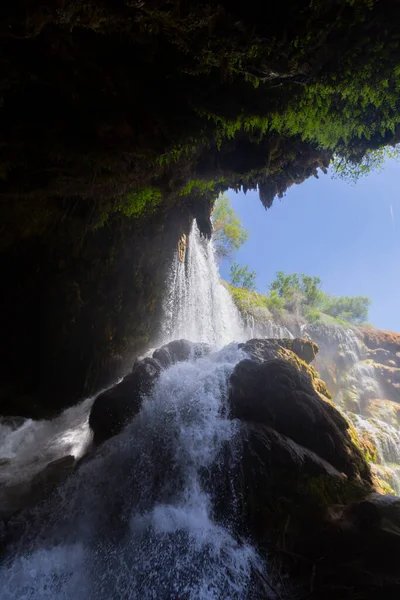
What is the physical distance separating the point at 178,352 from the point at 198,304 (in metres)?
4.66

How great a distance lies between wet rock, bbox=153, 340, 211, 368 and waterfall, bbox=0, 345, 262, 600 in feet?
7.70

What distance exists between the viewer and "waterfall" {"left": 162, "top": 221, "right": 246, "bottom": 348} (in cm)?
1401

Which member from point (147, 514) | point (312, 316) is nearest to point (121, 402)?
point (147, 514)

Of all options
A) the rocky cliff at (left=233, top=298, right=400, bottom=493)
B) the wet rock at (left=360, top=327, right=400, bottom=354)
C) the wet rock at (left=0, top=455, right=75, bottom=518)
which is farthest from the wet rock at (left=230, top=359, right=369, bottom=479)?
the wet rock at (left=360, top=327, right=400, bottom=354)

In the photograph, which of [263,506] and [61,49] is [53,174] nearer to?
[61,49]

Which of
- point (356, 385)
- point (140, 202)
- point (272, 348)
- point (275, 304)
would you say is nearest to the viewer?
point (140, 202)

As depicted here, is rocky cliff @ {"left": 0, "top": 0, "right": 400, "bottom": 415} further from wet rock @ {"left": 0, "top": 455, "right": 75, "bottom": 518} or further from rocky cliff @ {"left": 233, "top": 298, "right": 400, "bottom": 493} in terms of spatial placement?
rocky cliff @ {"left": 233, "top": 298, "right": 400, "bottom": 493}

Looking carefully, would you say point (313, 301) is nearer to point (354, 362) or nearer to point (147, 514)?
point (354, 362)

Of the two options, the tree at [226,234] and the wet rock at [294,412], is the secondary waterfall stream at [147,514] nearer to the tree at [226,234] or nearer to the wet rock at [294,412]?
the wet rock at [294,412]

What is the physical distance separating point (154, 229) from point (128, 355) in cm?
→ 511

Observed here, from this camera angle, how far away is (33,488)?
805cm

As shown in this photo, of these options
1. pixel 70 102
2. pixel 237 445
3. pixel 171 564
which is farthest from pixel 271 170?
pixel 171 564

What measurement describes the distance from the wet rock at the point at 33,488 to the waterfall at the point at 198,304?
6641mm

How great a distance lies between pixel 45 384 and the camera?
1041 cm
